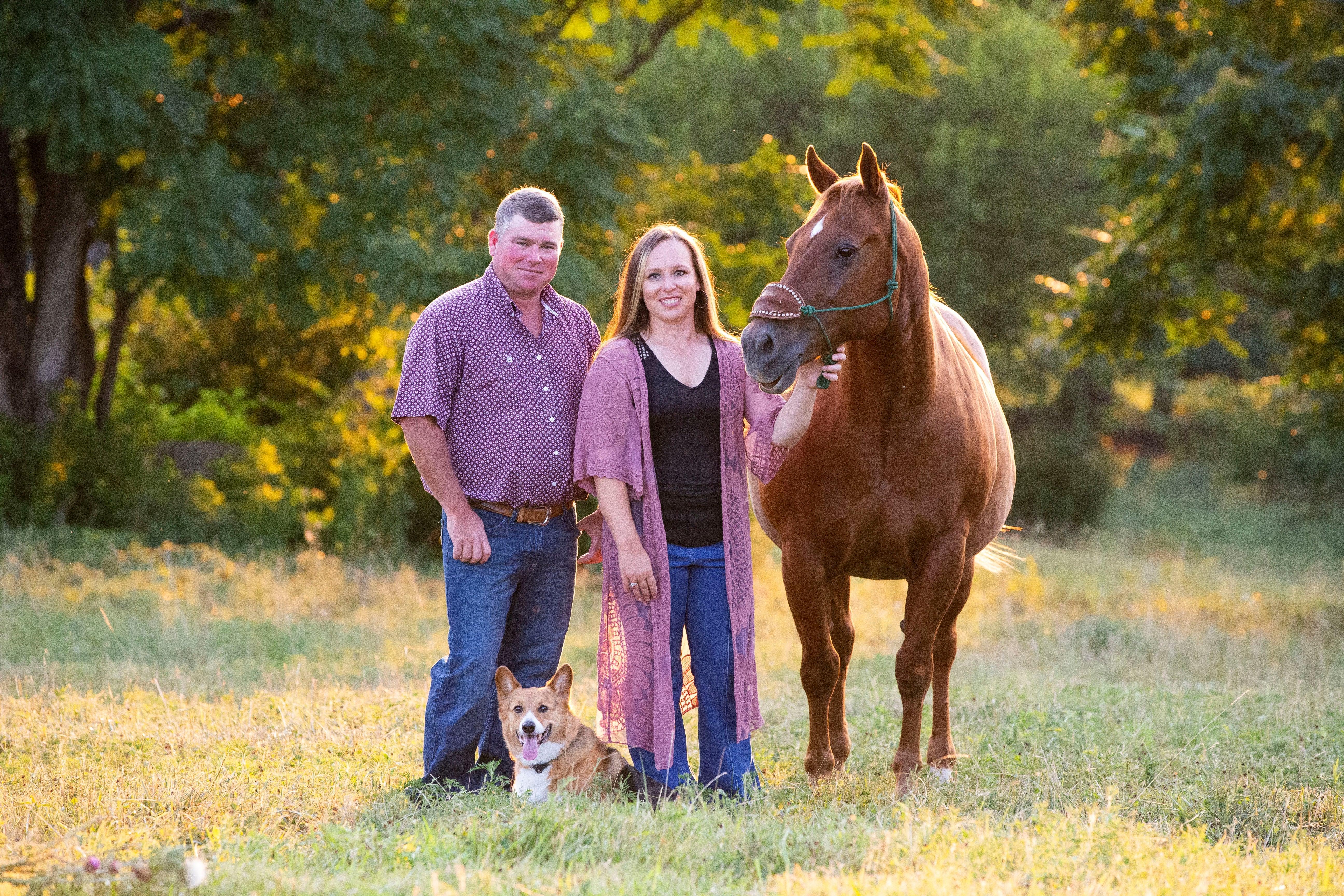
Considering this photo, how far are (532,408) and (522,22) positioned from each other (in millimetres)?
7866

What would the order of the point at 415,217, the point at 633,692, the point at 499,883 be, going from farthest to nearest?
the point at 415,217
the point at 633,692
the point at 499,883

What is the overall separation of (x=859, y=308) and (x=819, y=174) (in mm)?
764

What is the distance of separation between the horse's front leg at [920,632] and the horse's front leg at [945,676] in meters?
0.43

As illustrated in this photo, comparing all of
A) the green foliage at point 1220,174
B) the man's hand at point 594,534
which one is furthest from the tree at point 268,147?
the man's hand at point 594,534

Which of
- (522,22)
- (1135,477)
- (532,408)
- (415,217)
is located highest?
(522,22)

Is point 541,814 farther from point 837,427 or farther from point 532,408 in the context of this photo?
point 837,427

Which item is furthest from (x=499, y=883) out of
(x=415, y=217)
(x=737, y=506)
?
(x=415, y=217)

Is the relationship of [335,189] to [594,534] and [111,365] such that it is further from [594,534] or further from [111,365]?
[594,534]

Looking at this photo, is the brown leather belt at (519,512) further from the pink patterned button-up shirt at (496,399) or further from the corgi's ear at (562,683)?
the corgi's ear at (562,683)

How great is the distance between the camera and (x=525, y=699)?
4398 millimetres

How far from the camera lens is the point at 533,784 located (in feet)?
14.2

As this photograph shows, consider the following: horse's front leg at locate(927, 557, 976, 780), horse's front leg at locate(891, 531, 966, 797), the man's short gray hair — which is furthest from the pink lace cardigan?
horse's front leg at locate(927, 557, 976, 780)

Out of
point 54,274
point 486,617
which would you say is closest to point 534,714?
point 486,617

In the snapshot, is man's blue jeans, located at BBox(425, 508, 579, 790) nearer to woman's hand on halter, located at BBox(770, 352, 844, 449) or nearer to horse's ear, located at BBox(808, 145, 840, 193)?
woman's hand on halter, located at BBox(770, 352, 844, 449)
